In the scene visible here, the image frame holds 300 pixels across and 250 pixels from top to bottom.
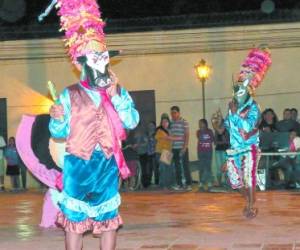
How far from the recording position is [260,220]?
10.4 metres

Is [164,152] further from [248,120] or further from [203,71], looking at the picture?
[248,120]

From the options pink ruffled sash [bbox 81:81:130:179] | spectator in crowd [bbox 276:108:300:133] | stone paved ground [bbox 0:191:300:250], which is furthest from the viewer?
spectator in crowd [bbox 276:108:300:133]

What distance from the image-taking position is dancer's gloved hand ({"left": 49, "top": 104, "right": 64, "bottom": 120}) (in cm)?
605

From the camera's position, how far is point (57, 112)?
6047mm

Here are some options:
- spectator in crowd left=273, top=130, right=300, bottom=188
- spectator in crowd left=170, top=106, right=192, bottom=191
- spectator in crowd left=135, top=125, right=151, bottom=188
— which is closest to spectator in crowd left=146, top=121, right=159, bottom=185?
spectator in crowd left=135, top=125, right=151, bottom=188

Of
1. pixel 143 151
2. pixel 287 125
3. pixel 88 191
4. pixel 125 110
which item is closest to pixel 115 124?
pixel 125 110

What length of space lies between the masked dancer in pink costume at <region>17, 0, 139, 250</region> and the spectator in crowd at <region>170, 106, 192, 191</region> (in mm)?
12209

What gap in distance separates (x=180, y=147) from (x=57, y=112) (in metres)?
12.7

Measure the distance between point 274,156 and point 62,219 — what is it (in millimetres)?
12162

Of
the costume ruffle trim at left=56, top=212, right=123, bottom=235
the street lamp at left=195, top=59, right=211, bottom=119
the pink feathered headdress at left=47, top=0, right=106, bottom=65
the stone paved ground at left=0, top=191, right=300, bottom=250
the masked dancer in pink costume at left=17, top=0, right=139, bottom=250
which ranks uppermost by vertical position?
the street lamp at left=195, top=59, right=211, bottom=119

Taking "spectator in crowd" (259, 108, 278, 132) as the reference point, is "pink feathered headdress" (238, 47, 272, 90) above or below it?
above

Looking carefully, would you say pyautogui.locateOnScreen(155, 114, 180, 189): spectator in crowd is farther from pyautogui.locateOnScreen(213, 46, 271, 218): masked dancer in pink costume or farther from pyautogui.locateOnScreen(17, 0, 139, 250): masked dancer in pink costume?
pyautogui.locateOnScreen(17, 0, 139, 250): masked dancer in pink costume

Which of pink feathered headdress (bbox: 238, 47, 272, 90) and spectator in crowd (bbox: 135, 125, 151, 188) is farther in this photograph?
spectator in crowd (bbox: 135, 125, 151, 188)

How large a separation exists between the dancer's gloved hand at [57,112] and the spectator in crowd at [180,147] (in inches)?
490
